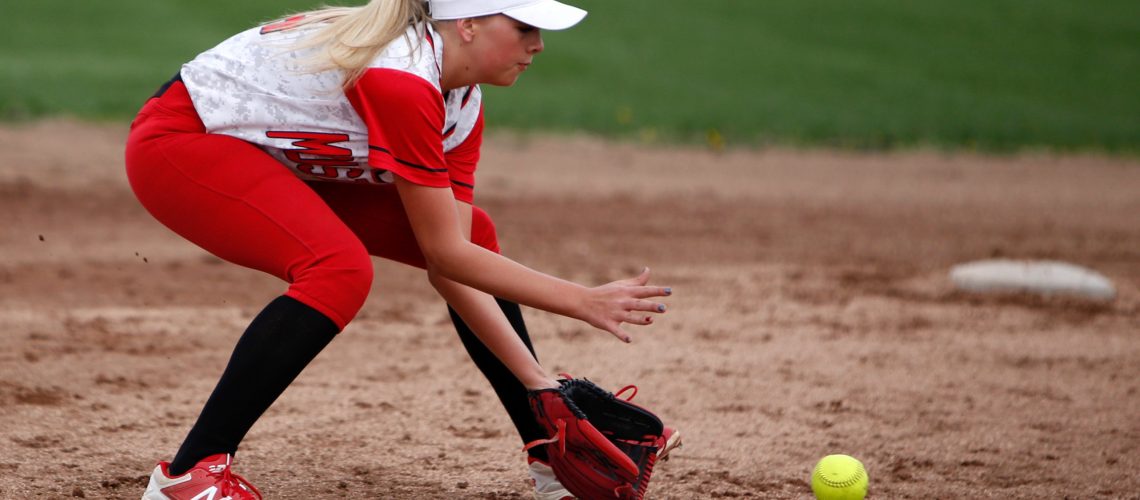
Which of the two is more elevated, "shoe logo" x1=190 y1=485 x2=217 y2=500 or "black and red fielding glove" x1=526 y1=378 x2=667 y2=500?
"black and red fielding glove" x1=526 y1=378 x2=667 y2=500

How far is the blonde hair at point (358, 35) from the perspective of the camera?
2.66 m

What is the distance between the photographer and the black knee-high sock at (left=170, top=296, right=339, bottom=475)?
2736 mm

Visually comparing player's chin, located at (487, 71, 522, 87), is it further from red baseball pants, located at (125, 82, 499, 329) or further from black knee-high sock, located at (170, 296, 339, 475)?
black knee-high sock, located at (170, 296, 339, 475)

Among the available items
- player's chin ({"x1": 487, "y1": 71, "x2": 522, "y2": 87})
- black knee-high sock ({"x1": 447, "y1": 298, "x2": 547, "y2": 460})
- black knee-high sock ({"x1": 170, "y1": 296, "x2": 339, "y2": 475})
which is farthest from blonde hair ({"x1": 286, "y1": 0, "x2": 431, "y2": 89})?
black knee-high sock ({"x1": 447, "y1": 298, "x2": 547, "y2": 460})

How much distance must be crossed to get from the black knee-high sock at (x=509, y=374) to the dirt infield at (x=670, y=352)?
204 mm

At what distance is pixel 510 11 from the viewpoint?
275 cm

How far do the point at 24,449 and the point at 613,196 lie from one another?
6.08 m

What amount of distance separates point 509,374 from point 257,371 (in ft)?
2.48

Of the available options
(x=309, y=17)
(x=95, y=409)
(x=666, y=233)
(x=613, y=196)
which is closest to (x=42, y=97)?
(x=613, y=196)

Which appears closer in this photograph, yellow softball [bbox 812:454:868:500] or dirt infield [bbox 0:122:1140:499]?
yellow softball [bbox 812:454:868:500]

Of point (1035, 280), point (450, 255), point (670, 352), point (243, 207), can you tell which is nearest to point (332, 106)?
point (243, 207)

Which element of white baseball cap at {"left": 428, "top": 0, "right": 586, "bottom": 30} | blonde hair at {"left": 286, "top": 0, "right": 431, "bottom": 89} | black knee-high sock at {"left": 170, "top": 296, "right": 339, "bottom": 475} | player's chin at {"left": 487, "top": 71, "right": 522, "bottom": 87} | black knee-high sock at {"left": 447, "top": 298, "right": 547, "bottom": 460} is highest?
white baseball cap at {"left": 428, "top": 0, "right": 586, "bottom": 30}

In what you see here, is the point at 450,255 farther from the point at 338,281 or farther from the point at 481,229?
the point at 481,229

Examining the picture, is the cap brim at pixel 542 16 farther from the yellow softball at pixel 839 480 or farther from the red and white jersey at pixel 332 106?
the yellow softball at pixel 839 480
